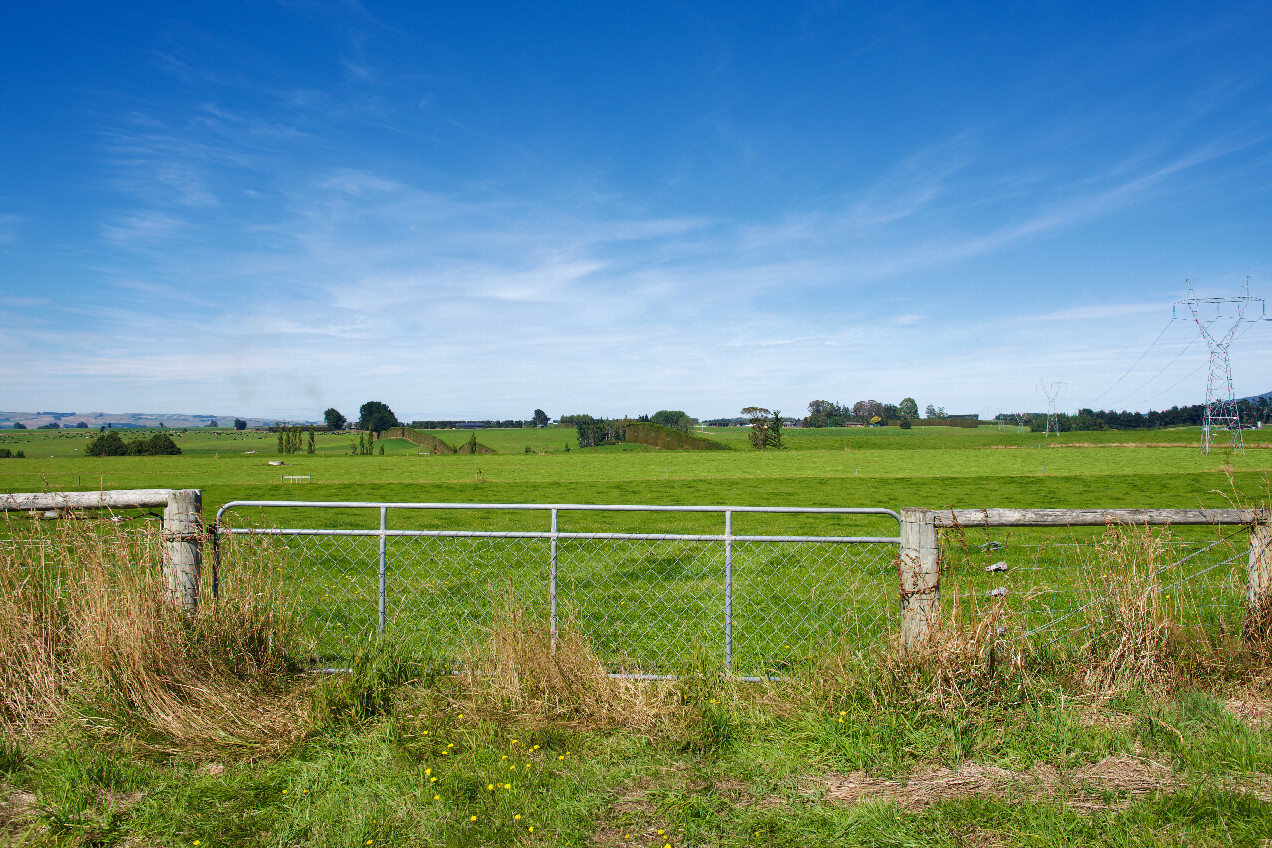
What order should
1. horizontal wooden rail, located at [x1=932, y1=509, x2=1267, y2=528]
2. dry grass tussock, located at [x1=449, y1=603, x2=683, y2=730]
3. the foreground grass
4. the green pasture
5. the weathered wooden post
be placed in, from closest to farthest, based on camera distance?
the foreground grass
dry grass tussock, located at [x1=449, y1=603, x2=683, y2=730]
the weathered wooden post
horizontal wooden rail, located at [x1=932, y1=509, x2=1267, y2=528]
the green pasture

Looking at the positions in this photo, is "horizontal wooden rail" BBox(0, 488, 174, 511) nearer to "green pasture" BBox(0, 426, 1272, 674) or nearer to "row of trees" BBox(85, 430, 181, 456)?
"green pasture" BBox(0, 426, 1272, 674)

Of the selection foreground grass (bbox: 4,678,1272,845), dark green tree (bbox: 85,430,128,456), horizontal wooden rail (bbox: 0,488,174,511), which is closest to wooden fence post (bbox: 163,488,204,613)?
horizontal wooden rail (bbox: 0,488,174,511)

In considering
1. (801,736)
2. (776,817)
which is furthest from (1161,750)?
(776,817)

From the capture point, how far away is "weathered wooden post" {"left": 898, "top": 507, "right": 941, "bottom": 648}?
4.02 metres

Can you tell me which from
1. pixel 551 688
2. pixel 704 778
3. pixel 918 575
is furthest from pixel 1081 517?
pixel 551 688

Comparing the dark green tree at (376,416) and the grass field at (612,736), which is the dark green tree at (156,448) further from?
the grass field at (612,736)

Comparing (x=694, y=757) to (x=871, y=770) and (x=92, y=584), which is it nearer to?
(x=871, y=770)

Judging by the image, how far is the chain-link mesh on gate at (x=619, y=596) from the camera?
4.51 m

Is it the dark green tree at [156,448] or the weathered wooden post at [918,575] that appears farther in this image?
the dark green tree at [156,448]

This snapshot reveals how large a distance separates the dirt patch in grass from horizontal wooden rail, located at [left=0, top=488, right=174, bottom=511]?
4.58 m

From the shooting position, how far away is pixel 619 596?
Answer: 9.38 meters

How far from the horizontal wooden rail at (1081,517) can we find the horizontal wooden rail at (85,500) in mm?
5228

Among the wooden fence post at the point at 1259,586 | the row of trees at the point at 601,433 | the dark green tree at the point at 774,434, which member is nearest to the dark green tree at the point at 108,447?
the row of trees at the point at 601,433

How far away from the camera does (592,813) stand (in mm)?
3062
